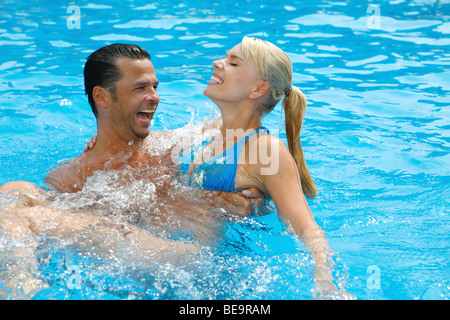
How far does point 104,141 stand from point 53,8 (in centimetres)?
649

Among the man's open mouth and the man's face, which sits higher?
the man's face

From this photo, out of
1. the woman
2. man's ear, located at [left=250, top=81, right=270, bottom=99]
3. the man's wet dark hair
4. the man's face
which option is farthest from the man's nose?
man's ear, located at [left=250, top=81, right=270, bottom=99]

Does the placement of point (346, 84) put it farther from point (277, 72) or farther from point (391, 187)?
point (277, 72)

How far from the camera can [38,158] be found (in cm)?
546

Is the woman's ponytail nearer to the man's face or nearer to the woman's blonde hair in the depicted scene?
the woman's blonde hair

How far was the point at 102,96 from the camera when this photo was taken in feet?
14.1

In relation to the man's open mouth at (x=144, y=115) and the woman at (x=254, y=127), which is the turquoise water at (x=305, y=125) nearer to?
the woman at (x=254, y=127)

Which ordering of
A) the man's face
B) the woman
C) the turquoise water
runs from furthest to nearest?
1. the man's face
2. the woman
3. the turquoise water

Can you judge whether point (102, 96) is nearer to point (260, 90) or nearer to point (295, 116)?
point (260, 90)

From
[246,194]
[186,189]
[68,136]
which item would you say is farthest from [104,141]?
[68,136]

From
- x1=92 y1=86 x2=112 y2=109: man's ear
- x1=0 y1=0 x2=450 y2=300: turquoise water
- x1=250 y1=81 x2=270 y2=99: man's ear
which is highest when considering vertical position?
x1=250 y1=81 x2=270 y2=99: man's ear

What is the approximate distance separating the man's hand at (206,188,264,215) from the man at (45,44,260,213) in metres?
0.57

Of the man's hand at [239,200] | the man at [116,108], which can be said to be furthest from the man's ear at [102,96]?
the man's hand at [239,200]

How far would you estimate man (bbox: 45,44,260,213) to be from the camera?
167 inches
